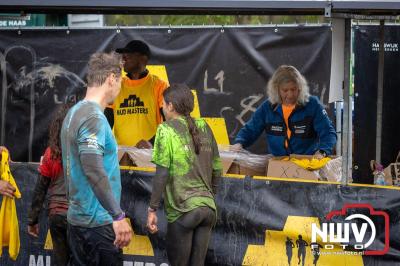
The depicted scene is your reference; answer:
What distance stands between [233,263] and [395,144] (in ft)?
8.79

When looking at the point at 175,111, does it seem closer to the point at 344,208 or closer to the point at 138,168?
the point at 138,168

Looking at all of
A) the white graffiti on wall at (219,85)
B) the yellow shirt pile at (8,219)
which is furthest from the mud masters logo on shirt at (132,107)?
the yellow shirt pile at (8,219)

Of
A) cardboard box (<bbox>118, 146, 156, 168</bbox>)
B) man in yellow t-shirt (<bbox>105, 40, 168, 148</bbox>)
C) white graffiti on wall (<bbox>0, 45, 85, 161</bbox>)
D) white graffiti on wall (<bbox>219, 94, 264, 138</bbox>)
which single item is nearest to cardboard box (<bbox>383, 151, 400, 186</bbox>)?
white graffiti on wall (<bbox>219, 94, 264, 138</bbox>)

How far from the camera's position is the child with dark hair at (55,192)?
236 inches

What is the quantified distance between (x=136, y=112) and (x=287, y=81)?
1565 millimetres

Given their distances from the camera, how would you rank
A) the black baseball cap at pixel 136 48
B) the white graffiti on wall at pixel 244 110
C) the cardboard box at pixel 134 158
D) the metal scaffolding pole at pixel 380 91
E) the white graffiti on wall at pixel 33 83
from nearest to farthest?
the cardboard box at pixel 134 158
the metal scaffolding pole at pixel 380 91
the black baseball cap at pixel 136 48
the white graffiti on wall at pixel 244 110
the white graffiti on wall at pixel 33 83

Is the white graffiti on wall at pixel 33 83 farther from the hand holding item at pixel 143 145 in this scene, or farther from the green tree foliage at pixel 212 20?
the green tree foliage at pixel 212 20

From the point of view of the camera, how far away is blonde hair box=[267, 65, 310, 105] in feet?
25.2

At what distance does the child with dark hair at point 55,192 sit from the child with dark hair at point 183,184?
699 millimetres

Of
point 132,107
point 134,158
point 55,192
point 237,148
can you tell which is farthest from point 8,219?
point 237,148

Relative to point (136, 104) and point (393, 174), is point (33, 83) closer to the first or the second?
point (136, 104)

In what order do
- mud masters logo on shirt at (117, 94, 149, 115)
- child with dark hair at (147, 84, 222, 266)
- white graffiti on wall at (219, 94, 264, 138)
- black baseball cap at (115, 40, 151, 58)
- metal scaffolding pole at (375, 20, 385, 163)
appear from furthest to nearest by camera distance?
white graffiti on wall at (219, 94, 264, 138), mud masters logo on shirt at (117, 94, 149, 115), black baseball cap at (115, 40, 151, 58), metal scaffolding pole at (375, 20, 385, 163), child with dark hair at (147, 84, 222, 266)

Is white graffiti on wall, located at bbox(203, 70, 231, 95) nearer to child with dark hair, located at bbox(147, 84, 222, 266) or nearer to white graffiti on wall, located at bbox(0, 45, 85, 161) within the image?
white graffiti on wall, located at bbox(0, 45, 85, 161)

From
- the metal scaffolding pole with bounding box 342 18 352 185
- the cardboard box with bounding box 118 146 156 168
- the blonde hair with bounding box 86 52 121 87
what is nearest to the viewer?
the blonde hair with bounding box 86 52 121 87
